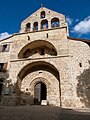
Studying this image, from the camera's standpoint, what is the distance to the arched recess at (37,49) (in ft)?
39.9

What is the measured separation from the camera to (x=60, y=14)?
44.4 ft

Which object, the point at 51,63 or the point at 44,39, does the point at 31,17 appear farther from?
the point at 51,63

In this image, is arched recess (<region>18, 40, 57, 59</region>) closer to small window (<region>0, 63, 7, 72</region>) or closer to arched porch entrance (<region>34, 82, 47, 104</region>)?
small window (<region>0, 63, 7, 72</region>)

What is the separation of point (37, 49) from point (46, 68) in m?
2.39

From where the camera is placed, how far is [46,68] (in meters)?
12.0

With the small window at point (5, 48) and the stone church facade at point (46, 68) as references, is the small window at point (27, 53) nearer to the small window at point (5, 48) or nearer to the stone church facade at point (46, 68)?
the stone church facade at point (46, 68)

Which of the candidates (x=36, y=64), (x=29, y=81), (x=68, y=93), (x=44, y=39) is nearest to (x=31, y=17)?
(x=44, y=39)

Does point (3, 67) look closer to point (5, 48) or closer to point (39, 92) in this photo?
point (5, 48)

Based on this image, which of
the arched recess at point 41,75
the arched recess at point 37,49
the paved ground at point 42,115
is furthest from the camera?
the arched recess at point 37,49

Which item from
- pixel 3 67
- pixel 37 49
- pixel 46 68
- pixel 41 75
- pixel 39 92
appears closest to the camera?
pixel 39 92

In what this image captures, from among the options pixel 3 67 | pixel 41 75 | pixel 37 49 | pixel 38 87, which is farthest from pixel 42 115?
pixel 37 49

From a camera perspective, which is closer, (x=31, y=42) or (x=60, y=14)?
(x=31, y=42)

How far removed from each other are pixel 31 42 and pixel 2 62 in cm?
356

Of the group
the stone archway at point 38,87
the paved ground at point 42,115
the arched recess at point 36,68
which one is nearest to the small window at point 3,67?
the arched recess at point 36,68
